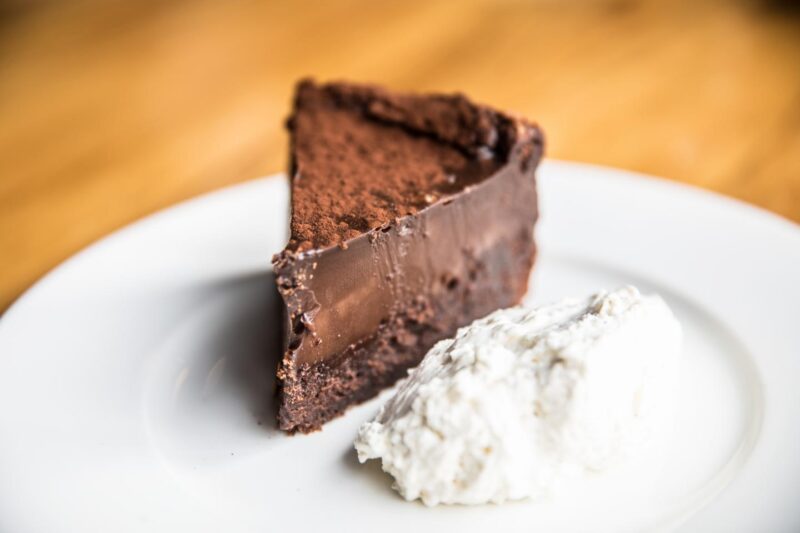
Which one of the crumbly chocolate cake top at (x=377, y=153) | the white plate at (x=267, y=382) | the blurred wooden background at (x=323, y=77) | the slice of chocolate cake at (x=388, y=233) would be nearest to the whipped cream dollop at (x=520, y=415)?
the white plate at (x=267, y=382)

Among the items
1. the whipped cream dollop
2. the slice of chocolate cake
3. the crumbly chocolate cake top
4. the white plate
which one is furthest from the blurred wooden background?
the whipped cream dollop

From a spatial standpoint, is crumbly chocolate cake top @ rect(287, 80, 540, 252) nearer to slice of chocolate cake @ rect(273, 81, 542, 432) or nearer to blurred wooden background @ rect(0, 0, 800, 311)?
slice of chocolate cake @ rect(273, 81, 542, 432)

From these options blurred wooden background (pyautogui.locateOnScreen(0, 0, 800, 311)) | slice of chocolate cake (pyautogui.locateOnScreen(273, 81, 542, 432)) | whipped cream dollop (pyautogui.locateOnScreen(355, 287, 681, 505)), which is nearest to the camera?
whipped cream dollop (pyautogui.locateOnScreen(355, 287, 681, 505))

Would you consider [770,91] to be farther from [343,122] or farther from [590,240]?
[343,122]

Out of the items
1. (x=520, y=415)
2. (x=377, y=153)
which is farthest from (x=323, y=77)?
(x=520, y=415)

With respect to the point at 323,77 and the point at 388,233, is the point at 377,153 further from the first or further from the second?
the point at 323,77

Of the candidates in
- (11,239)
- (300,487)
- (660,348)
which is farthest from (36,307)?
(660,348)

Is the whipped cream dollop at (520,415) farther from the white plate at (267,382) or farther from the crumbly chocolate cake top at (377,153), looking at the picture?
the crumbly chocolate cake top at (377,153)
